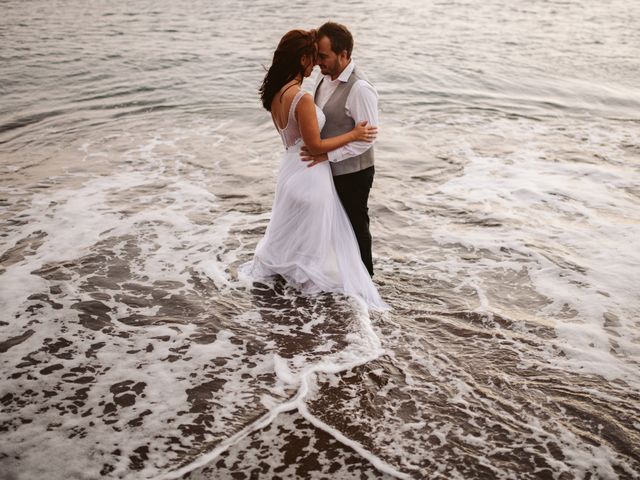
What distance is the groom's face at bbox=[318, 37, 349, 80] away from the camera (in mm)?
4547

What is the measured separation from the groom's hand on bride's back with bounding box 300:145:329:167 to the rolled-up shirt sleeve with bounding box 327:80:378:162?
9 centimetres

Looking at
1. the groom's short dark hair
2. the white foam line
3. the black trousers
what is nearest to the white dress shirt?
the groom's short dark hair

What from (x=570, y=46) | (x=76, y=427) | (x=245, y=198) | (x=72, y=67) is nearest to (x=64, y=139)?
(x=245, y=198)

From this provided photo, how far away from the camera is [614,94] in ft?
41.5

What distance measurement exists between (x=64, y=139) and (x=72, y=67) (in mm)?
5349

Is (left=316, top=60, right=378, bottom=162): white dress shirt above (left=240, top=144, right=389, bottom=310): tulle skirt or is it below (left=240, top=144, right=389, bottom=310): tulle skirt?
above

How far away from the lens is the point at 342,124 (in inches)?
191

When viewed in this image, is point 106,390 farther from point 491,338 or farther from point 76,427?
point 491,338

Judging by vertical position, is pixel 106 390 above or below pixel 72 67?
below

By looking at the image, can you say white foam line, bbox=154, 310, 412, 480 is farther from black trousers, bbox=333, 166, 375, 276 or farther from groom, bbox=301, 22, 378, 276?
groom, bbox=301, 22, 378, 276

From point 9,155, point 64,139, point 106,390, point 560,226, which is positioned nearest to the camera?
point 106,390

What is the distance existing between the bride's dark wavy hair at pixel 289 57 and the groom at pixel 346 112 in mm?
112

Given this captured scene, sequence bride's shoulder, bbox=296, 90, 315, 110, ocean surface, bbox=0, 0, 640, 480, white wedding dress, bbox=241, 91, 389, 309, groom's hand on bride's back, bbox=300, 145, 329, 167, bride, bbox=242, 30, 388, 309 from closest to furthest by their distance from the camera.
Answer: ocean surface, bbox=0, 0, 640, 480 < bride's shoulder, bbox=296, 90, 315, 110 < bride, bbox=242, 30, 388, 309 < groom's hand on bride's back, bbox=300, 145, 329, 167 < white wedding dress, bbox=241, 91, 389, 309

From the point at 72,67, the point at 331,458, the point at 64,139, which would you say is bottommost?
the point at 331,458
